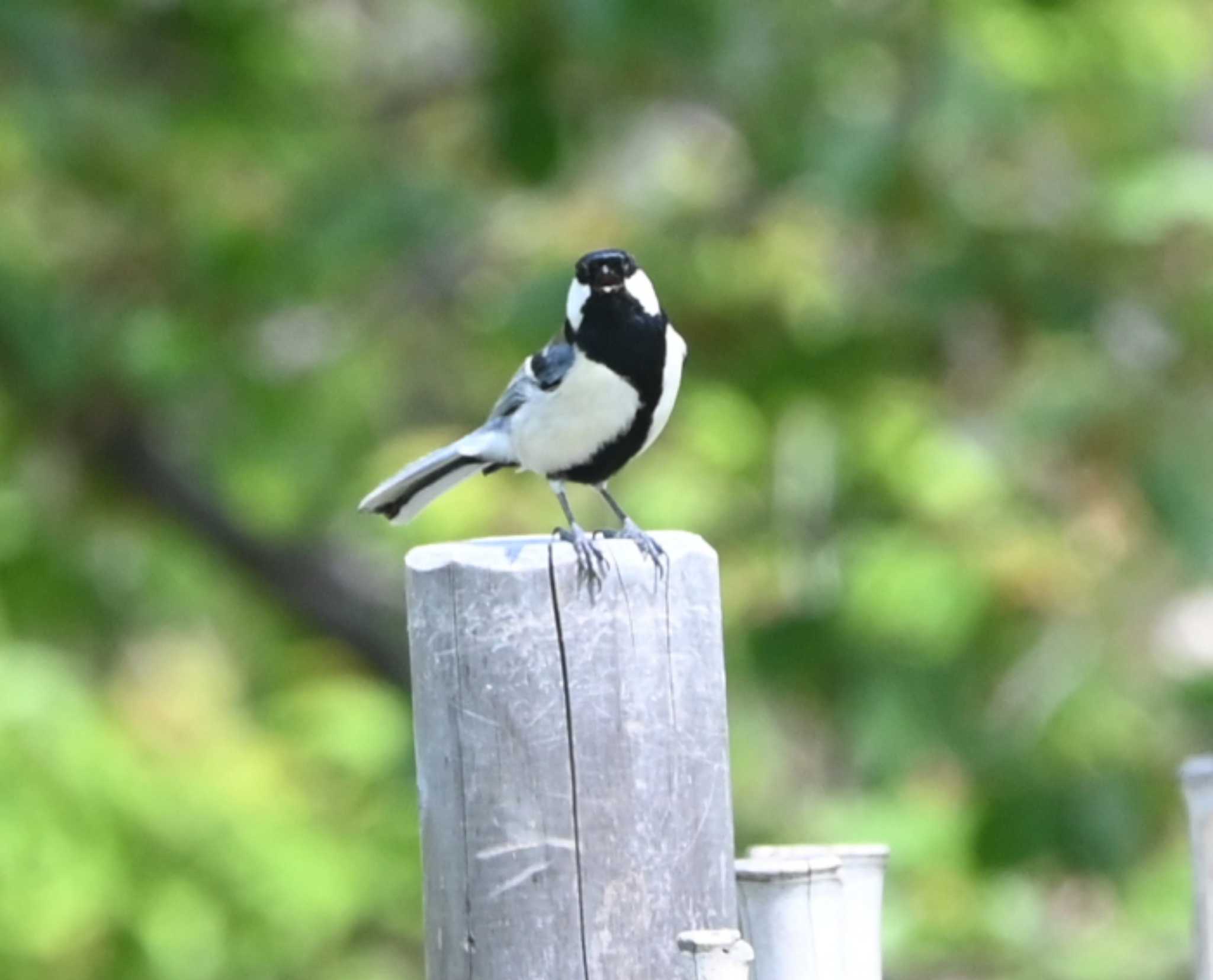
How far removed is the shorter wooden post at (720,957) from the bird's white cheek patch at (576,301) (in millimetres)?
1573

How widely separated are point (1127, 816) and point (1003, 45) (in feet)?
7.51

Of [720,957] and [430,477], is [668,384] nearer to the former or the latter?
[430,477]

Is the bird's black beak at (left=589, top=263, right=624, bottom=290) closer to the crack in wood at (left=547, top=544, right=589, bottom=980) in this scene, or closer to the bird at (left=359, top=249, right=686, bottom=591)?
the bird at (left=359, top=249, right=686, bottom=591)

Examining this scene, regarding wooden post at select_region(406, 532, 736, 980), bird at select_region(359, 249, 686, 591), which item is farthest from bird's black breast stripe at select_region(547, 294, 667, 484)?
wooden post at select_region(406, 532, 736, 980)

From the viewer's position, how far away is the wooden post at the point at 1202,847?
101 inches

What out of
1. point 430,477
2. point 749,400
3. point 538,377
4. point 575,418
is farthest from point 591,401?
point 749,400

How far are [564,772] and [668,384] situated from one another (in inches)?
47.1

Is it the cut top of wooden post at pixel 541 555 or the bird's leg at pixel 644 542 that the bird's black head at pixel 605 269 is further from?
the cut top of wooden post at pixel 541 555

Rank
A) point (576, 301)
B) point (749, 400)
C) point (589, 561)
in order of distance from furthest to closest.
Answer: point (749, 400)
point (576, 301)
point (589, 561)

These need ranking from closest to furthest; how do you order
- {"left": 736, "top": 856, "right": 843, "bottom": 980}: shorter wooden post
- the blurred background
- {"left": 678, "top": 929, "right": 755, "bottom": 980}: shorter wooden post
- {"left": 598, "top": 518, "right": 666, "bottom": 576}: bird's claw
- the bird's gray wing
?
1. {"left": 678, "top": 929, "right": 755, "bottom": 980}: shorter wooden post
2. {"left": 736, "top": 856, "right": 843, "bottom": 980}: shorter wooden post
3. {"left": 598, "top": 518, "right": 666, "bottom": 576}: bird's claw
4. the bird's gray wing
5. the blurred background

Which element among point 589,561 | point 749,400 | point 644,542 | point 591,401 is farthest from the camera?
point 749,400

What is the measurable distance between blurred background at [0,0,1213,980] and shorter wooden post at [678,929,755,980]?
11.9 ft

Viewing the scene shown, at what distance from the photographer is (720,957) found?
85.3 inches

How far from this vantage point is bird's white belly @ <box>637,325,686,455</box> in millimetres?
3480
